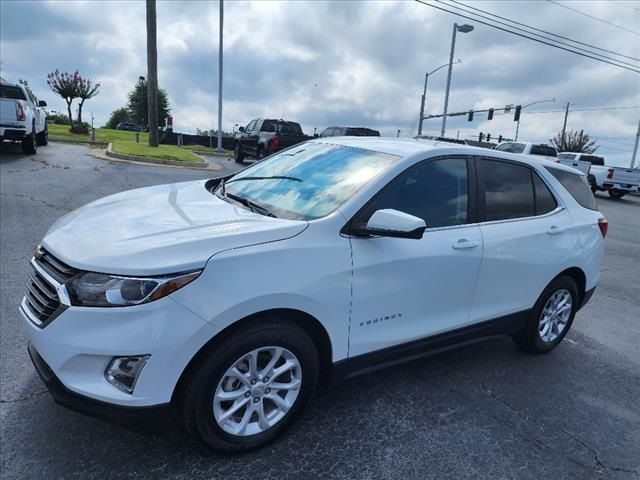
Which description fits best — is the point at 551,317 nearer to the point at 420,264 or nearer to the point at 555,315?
the point at 555,315

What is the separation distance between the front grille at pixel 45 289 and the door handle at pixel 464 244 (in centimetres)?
226

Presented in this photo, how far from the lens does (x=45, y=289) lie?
7.86ft

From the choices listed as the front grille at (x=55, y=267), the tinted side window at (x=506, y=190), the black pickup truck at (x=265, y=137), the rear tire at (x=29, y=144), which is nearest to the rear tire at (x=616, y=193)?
the black pickup truck at (x=265, y=137)

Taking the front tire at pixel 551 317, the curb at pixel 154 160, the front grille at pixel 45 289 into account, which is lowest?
the front tire at pixel 551 317

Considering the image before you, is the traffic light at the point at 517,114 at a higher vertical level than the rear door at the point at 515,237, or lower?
higher

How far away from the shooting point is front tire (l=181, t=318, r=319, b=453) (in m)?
2.31

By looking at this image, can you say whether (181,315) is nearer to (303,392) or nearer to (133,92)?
(303,392)

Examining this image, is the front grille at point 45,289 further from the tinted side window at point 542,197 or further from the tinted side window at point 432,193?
the tinted side window at point 542,197

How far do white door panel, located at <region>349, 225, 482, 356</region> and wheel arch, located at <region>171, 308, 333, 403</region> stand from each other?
169 millimetres

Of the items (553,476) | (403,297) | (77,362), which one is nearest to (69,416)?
(77,362)

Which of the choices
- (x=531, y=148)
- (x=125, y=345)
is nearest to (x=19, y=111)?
(x=125, y=345)

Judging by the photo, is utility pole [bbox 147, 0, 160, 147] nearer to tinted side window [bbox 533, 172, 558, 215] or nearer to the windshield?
the windshield

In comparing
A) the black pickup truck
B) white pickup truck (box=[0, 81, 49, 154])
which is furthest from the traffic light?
white pickup truck (box=[0, 81, 49, 154])

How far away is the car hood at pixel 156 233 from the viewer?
2.22 meters
